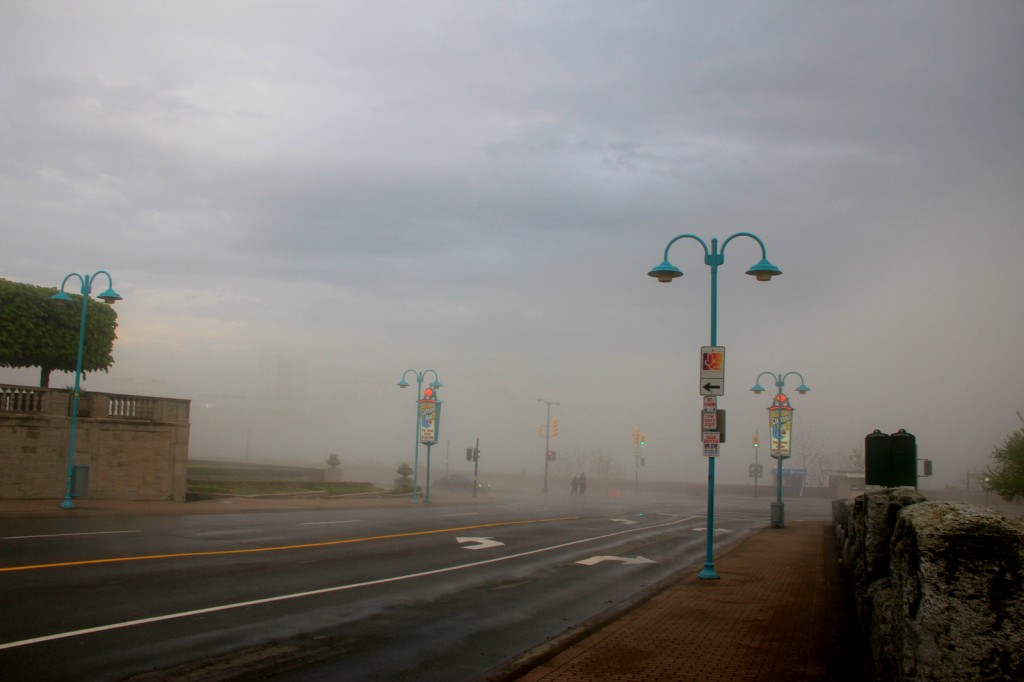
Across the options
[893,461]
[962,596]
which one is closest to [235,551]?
[893,461]

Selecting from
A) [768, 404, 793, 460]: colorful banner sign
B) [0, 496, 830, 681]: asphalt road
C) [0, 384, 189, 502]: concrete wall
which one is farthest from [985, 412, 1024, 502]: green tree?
[0, 384, 189, 502]: concrete wall

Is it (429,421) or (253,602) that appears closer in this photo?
(253,602)

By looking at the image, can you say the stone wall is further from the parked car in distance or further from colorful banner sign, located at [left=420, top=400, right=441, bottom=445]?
the parked car in distance

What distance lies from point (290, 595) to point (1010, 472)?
3325 centimetres

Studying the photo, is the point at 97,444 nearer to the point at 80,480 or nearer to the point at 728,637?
the point at 80,480

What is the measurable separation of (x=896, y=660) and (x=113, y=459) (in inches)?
1187

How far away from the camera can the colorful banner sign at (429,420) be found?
4138 centimetres

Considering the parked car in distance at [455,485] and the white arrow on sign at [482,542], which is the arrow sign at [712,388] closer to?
the white arrow on sign at [482,542]

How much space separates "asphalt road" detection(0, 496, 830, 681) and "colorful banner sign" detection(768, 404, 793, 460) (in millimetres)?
13415

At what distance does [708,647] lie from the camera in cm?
962

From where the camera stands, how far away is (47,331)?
102ft

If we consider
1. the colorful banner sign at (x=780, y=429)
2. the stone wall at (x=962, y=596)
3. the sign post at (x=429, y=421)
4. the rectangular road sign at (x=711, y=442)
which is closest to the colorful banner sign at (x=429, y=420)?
the sign post at (x=429, y=421)

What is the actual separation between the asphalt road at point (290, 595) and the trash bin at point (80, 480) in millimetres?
6332

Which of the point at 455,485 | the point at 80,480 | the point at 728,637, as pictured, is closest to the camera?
the point at 728,637
